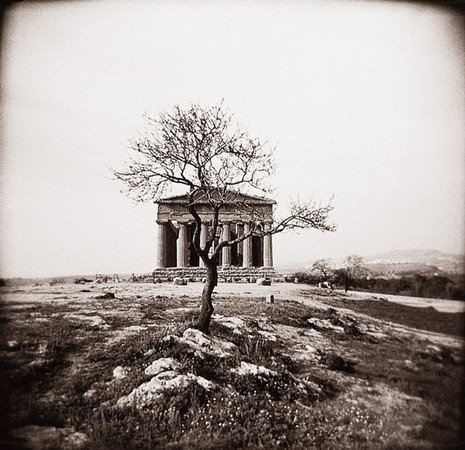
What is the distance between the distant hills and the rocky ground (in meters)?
0.60

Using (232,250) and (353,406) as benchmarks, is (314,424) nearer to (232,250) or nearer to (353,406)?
(353,406)

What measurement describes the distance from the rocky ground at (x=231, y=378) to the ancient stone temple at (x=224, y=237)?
2.51 metres

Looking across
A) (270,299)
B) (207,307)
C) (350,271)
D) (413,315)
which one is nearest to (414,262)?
(413,315)

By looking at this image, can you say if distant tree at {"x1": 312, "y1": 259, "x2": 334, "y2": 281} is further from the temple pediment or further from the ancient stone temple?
the temple pediment

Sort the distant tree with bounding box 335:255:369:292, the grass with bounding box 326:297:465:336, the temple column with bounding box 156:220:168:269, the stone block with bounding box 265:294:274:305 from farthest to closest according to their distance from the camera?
the temple column with bounding box 156:220:168:269
the stone block with bounding box 265:294:274:305
the distant tree with bounding box 335:255:369:292
the grass with bounding box 326:297:465:336

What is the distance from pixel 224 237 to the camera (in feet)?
30.7

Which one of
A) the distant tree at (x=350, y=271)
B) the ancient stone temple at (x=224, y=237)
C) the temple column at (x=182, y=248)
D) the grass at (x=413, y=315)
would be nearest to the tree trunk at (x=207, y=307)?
the ancient stone temple at (x=224, y=237)

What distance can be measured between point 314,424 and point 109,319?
413 cm

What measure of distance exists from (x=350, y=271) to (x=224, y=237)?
4.24m

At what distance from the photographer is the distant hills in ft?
15.8

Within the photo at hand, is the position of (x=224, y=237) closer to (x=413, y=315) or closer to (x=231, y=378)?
(x=231, y=378)

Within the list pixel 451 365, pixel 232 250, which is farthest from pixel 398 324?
pixel 232 250

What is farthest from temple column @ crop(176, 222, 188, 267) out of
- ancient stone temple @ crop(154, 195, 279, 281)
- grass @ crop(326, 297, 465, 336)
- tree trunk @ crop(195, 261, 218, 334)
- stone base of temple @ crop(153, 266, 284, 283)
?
grass @ crop(326, 297, 465, 336)

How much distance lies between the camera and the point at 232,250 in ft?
61.7
